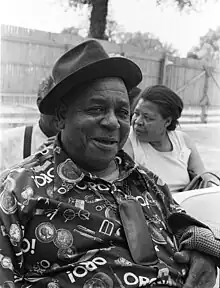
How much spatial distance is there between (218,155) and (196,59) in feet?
13.3

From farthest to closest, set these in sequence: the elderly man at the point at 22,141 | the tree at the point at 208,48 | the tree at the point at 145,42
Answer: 1. the tree at the point at 145,42
2. the tree at the point at 208,48
3. the elderly man at the point at 22,141

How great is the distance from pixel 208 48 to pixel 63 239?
9.88 meters

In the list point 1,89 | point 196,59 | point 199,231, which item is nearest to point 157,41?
point 196,59

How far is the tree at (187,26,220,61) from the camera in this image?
30.2ft

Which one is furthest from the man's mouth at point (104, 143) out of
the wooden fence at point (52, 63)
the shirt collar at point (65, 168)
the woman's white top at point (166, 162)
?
the wooden fence at point (52, 63)

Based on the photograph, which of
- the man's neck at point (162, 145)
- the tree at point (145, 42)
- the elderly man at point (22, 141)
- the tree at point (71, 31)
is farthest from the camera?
the tree at point (145, 42)

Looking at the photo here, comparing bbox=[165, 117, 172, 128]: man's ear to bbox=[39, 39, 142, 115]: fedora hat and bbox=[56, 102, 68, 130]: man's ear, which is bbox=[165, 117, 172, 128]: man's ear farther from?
bbox=[56, 102, 68, 130]: man's ear

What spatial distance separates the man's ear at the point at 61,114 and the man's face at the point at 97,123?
2cm

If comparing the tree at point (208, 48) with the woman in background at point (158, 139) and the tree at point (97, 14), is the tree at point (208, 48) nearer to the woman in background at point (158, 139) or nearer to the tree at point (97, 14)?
the tree at point (97, 14)

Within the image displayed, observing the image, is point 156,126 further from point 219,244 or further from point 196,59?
point 196,59

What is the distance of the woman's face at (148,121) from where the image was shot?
3113 mm

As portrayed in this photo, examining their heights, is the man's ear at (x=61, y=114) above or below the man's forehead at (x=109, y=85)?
below

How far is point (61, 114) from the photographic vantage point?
5.22ft

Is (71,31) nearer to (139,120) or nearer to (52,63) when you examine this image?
(52,63)
